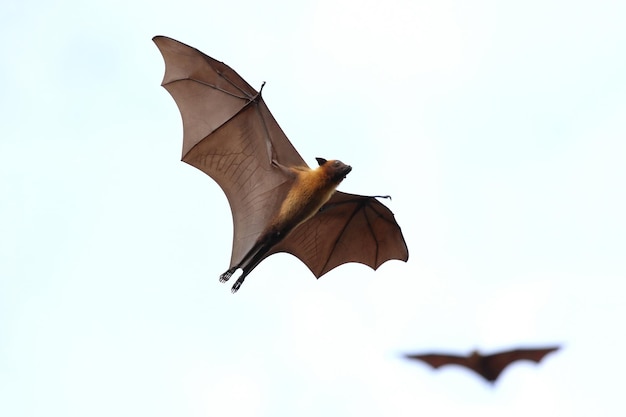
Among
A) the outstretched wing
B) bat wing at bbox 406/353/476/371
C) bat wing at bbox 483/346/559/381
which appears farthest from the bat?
bat wing at bbox 406/353/476/371

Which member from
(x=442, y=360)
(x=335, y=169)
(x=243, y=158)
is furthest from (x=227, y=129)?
(x=442, y=360)

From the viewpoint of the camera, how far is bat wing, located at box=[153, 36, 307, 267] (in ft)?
44.0

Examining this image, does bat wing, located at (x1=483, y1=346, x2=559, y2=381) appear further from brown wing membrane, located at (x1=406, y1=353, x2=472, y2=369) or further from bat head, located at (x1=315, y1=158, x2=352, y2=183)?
bat head, located at (x1=315, y1=158, x2=352, y2=183)

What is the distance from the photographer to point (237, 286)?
13047 millimetres

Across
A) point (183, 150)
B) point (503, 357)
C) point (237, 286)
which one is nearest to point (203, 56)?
point (183, 150)

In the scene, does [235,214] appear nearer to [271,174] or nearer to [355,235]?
[271,174]

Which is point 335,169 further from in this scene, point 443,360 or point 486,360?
point 443,360

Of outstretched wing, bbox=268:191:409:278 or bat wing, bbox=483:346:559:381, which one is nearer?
bat wing, bbox=483:346:559:381

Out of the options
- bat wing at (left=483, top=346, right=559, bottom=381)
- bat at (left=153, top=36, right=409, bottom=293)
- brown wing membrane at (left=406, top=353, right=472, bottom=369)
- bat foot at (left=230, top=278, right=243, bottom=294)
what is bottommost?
brown wing membrane at (left=406, top=353, right=472, bottom=369)

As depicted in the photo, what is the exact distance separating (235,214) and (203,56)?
8.37 ft

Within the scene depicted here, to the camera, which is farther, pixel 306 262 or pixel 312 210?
pixel 306 262

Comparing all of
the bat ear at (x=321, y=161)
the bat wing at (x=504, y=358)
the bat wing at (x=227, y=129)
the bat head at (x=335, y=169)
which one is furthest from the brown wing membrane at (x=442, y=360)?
the bat wing at (x=227, y=129)

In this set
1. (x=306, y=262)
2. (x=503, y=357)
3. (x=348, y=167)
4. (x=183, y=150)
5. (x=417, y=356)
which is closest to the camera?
(x=417, y=356)

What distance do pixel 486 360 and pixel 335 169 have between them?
4.96 m
